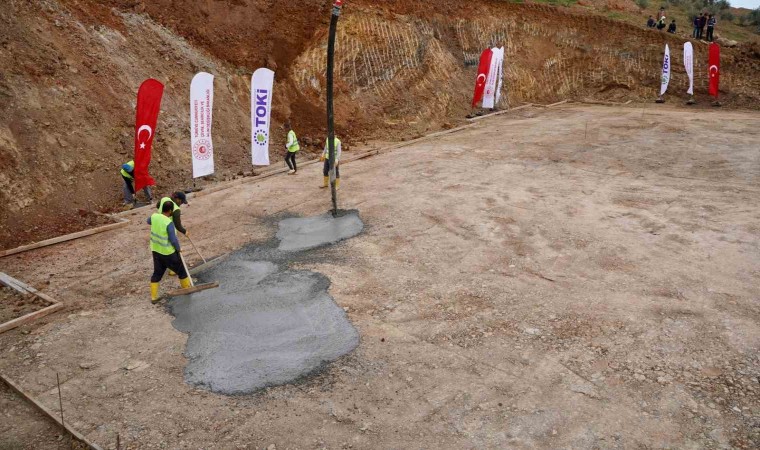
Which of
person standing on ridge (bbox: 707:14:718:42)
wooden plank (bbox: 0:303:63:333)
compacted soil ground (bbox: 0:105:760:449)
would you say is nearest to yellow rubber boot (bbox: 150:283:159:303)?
compacted soil ground (bbox: 0:105:760:449)

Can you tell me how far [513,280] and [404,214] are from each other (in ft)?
12.5

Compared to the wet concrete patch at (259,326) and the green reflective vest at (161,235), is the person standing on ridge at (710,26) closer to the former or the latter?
the wet concrete patch at (259,326)

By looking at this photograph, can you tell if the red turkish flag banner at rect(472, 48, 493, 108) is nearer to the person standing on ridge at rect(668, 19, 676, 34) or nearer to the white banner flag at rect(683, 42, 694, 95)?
the white banner flag at rect(683, 42, 694, 95)

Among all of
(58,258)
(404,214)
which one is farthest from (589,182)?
(58,258)

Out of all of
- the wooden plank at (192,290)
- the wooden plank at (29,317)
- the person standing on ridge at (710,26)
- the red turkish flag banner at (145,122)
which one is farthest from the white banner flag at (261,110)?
the person standing on ridge at (710,26)

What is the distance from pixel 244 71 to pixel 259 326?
47.4 ft

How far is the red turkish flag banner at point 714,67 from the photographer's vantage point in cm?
2477

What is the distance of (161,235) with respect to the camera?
909cm

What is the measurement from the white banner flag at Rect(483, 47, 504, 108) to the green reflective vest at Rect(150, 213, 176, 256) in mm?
16970

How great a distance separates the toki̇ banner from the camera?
14305mm

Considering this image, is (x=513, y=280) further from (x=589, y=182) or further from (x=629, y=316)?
(x=589, y=182)

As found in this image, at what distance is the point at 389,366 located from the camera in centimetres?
746

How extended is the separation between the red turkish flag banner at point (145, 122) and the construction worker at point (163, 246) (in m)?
4.80

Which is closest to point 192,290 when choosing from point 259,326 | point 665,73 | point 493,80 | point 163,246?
point 163,246
